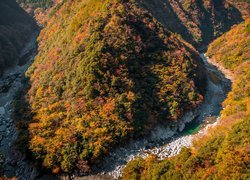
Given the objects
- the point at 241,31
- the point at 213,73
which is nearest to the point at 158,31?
the point at 213,73

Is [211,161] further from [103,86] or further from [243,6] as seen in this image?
[243,6]

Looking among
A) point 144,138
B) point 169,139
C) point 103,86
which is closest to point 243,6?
point 169,139

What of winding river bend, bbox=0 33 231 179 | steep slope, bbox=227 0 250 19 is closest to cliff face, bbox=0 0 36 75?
winding river bend, bbox=0 33 231 179

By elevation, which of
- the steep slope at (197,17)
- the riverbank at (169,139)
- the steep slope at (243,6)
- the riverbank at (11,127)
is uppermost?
the riverbank at (11,127)

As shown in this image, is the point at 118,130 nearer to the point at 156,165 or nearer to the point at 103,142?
the point at 103,142

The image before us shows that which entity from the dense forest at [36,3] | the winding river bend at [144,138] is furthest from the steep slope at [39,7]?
the winding river bend at [144,138]

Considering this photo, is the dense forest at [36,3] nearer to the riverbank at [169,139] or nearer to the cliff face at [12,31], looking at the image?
the cliff face at [12,31]
